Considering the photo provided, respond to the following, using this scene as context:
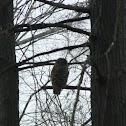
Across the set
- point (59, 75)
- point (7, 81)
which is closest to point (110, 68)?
point (59, 75)

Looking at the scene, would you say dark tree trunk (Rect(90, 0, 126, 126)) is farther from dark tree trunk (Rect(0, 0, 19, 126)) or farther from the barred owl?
dark tree trunk (Rect(0, 0, 19, 126))

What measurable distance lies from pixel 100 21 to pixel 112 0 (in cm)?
20

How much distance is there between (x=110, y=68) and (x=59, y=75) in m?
1.07

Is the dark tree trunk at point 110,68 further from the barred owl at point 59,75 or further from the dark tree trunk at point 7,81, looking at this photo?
the dark tree trunk at point 7,81

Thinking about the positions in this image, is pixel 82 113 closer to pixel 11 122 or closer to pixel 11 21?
pixel 11 122

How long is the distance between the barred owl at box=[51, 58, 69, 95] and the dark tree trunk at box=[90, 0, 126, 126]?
793 millimetres

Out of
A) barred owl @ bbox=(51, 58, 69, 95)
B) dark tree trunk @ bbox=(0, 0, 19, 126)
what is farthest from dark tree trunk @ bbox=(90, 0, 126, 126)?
dark tree trunk @ bbox=(0, 0, 19, 126)

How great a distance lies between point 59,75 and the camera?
142 inches

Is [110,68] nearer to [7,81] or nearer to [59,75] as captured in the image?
[59,75]

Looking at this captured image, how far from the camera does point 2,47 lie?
13.7 ft

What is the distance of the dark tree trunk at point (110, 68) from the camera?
2617 millimetres

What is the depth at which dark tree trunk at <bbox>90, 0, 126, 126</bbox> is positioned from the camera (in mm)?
2617

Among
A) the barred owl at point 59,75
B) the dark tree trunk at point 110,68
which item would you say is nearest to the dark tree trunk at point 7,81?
the barred owl at point 59,75

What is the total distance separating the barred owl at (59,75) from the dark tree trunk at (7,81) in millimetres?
711
